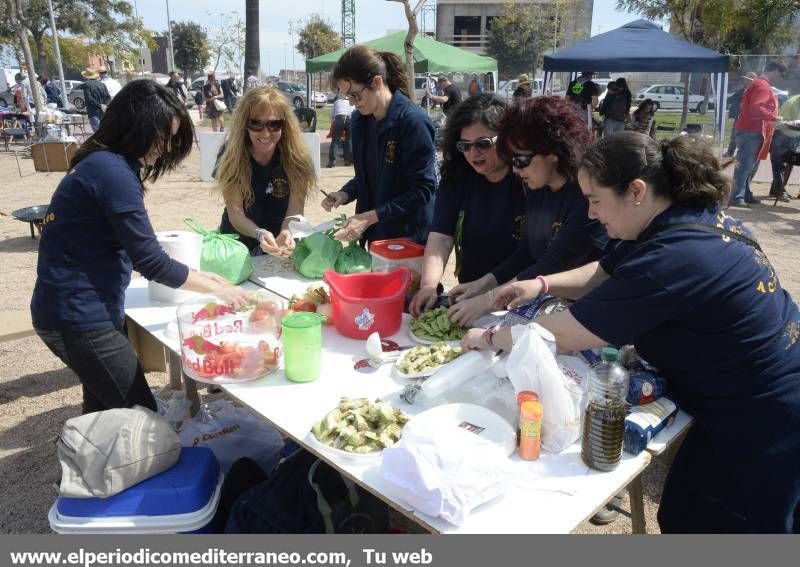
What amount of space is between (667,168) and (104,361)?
6.31ft

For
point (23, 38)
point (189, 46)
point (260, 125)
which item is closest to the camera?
point (260, 125)

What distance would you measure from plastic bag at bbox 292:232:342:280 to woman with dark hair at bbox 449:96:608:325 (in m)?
0.81

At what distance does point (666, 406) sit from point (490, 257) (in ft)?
4.05

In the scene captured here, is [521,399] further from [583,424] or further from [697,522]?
[697,522]

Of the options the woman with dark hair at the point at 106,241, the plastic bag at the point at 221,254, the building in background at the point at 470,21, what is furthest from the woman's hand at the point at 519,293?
the building in background at the point at 470,21

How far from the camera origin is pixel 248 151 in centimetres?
309

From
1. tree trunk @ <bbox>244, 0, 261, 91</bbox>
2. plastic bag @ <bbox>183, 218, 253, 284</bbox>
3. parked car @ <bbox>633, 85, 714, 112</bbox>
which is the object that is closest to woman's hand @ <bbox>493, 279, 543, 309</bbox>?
plastic bag @ <bbox>183, 218, 253, 284</bbox>

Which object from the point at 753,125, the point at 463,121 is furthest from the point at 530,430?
the point at 753,125

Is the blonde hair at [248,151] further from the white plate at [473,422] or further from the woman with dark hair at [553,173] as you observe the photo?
the white plate at [473,422]

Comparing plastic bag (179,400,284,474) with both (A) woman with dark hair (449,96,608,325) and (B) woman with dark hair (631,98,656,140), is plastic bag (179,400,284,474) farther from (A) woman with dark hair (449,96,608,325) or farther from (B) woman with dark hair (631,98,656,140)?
(B) woman with dark hair (631,98,656,140)

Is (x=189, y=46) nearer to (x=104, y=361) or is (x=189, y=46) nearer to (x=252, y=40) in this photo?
(x=252, y=40)


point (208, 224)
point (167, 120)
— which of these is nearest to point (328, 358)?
point (167, 120)

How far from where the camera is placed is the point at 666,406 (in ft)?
5.36

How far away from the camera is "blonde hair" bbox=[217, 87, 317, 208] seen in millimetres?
2992
